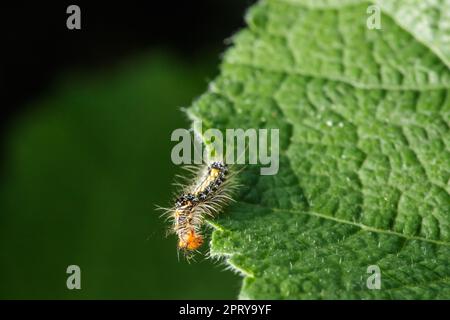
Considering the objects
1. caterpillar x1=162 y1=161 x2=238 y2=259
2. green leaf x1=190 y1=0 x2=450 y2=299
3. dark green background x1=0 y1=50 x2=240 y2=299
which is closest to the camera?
green leaf x1=190 y1=0 x2=450 y2=299

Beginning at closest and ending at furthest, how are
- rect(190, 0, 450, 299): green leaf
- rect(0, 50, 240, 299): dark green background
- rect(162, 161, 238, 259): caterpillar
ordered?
1. rect(190, 0, 450, 299): green leaf
2. rect(162, 161, 238, 259): caterpillar
3. rect(0, 50, 240, 299): dark green background

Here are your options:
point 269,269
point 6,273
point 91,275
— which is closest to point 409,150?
point 269,269

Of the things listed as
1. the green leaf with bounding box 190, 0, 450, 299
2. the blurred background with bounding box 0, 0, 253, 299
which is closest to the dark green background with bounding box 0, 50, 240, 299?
the blurred background with bounding box 0, 0, 253, 299

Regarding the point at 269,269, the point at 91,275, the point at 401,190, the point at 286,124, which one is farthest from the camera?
the point at 91,275

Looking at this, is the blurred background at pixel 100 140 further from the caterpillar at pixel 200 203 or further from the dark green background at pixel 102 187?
the caterpillar at pixel 200 203

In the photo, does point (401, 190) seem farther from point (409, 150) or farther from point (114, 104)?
point (114, 104)

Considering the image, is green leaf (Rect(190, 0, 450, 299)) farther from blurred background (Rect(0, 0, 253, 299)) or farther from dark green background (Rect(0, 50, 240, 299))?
dark green background (Rect(0, 50, 240, 299))

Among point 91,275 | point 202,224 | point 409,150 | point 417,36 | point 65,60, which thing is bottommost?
point 91,275
